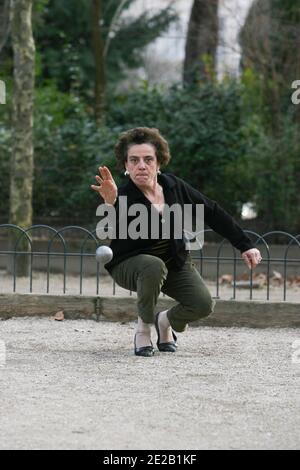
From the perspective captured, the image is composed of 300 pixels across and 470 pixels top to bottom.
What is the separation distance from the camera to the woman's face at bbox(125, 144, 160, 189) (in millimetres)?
6809

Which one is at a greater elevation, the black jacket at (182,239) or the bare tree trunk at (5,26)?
Result: the bare tree trunk at (5,26)

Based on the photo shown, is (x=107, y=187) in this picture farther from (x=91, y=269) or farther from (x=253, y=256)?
(x=91, y=269)

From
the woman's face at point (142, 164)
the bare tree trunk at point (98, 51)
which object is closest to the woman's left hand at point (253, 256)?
the woman's face at point (142, 164)

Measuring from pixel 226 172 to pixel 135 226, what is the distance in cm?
769

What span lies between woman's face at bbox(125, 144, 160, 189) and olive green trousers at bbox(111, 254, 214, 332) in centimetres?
50

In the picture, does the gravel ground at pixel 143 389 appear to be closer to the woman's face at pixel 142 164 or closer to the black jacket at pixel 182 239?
the black jacket at pixel 182 239

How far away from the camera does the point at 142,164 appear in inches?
268

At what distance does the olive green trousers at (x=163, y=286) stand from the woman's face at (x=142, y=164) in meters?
0.50

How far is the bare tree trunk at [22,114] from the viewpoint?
37.6 feet

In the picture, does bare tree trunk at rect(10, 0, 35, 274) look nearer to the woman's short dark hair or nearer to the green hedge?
the green hedge

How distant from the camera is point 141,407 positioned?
17.1 feet

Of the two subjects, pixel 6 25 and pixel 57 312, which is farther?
pixel 6 25
